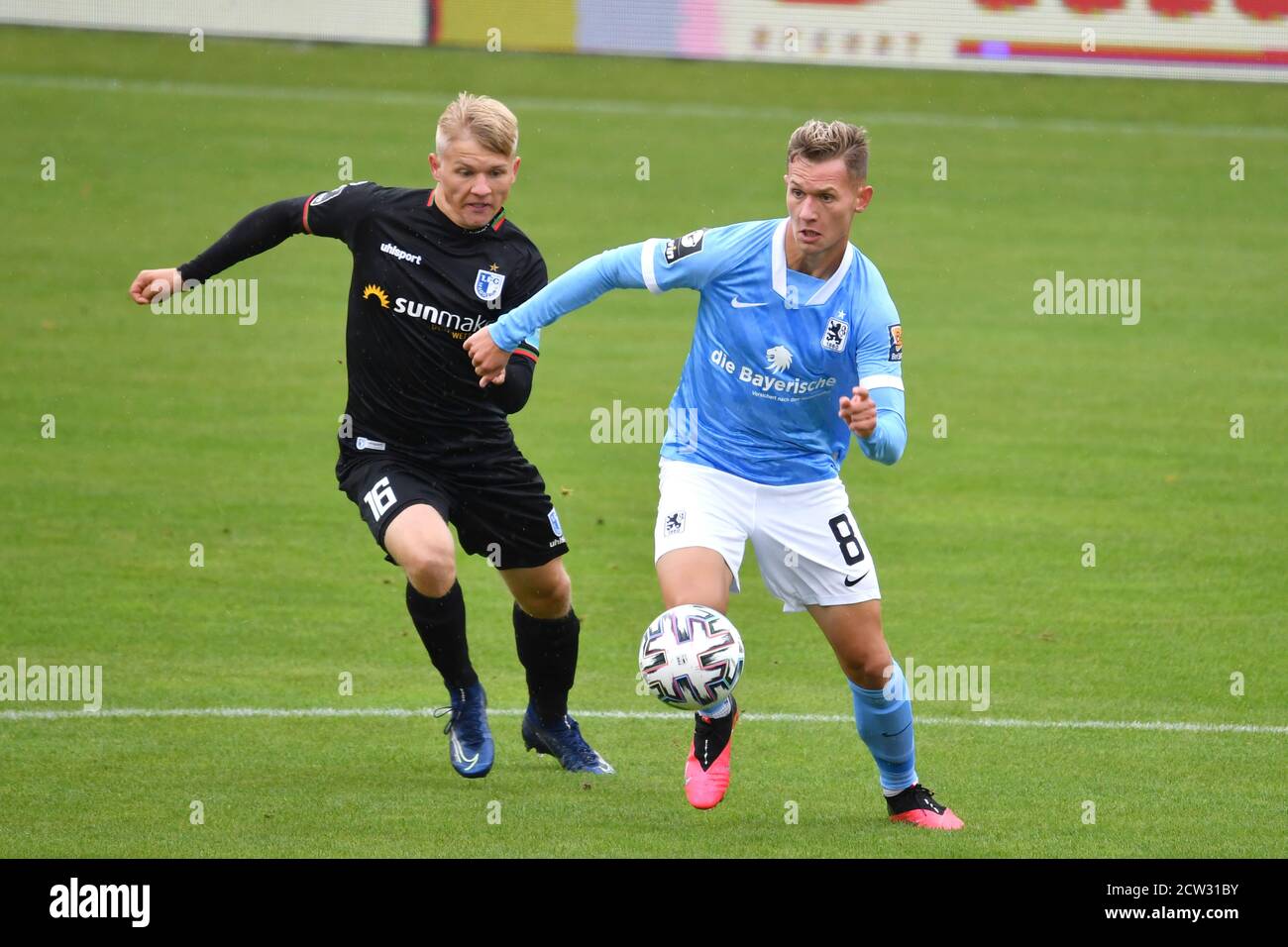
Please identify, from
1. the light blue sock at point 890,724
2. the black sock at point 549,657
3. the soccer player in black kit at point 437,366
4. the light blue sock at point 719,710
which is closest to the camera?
the light blue sock at point 719,710

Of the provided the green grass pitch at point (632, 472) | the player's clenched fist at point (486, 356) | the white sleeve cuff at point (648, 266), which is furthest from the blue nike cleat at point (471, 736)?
the white sleeve cuff at point (648, 266)

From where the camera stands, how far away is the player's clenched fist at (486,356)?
6.96m

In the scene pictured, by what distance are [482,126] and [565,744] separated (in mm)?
2766

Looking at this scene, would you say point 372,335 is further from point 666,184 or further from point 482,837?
point 666,184

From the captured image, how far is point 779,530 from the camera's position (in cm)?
714

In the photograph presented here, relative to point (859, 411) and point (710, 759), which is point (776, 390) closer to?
point (859, 411)

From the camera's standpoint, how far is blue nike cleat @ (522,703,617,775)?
325 inches

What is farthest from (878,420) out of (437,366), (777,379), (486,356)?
(437,366)

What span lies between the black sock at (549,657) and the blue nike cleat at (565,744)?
0.17 feet

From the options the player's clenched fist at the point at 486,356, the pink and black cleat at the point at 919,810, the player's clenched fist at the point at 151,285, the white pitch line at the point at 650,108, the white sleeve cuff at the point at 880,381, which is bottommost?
the pink and black cleat at the point at 919,810

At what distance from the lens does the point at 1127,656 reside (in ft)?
35.0

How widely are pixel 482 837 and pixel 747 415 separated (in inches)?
76.0

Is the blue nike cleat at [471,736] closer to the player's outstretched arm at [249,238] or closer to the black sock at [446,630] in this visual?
the black sock at [446,630]

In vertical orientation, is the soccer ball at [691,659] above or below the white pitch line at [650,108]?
below
